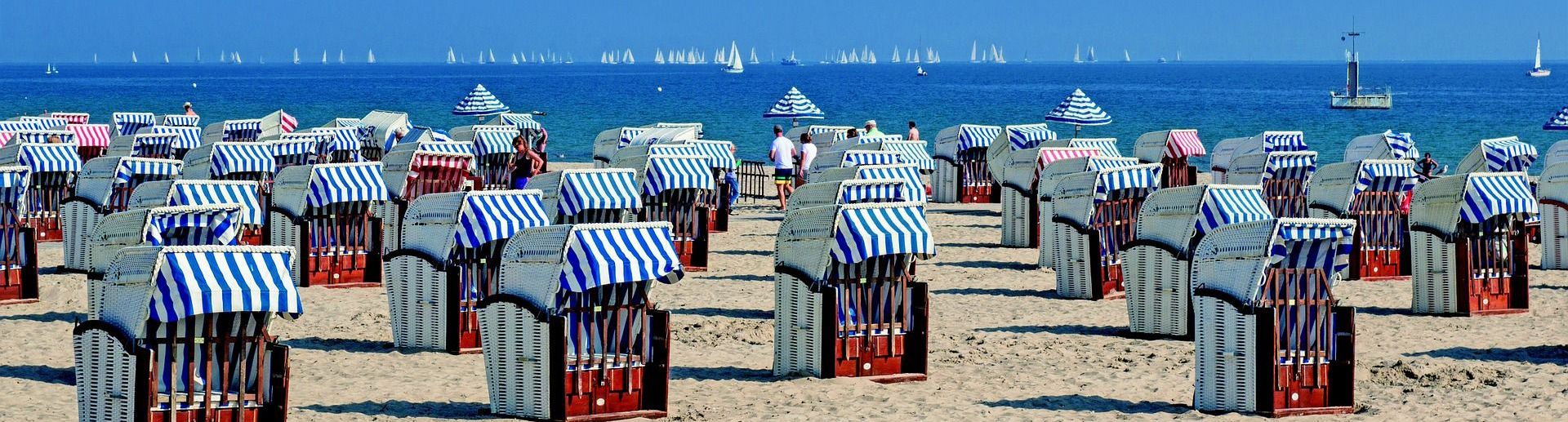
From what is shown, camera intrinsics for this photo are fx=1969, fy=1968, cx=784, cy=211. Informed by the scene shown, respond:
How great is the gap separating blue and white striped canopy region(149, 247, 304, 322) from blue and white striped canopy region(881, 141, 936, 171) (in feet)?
49.4

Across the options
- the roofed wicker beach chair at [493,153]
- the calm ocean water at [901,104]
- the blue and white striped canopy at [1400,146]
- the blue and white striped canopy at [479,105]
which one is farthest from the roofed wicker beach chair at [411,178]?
the calm ocean water at [901,104]

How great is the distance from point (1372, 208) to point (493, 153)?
13.0 m

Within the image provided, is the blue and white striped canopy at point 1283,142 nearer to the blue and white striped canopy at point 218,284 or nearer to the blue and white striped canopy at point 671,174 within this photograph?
the blue and white striped canopy at point 671,174

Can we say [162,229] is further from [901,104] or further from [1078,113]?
[901,104]

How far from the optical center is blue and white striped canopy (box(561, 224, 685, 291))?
10.4 m

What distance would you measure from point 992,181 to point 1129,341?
13535 millimetres

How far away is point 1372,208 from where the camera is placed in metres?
18.0

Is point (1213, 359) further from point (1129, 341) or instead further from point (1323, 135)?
point (1323, 135)

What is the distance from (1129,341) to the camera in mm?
→ 14070

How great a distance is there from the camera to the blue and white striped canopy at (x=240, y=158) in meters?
21.2

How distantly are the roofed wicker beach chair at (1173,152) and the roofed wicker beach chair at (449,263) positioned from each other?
15176mm

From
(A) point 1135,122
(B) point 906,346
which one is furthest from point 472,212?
(A) point 1135,122

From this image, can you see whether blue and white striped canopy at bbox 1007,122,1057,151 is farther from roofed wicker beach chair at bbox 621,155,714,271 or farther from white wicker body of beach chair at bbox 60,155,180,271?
white wicker body of beach chair at bbox 60,155,180,271

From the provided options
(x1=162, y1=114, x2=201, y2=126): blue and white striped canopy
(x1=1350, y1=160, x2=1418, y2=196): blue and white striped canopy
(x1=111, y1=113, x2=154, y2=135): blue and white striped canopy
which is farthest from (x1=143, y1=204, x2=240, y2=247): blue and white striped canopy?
(x1=162, y1=114, x2=201, y2=126): blue and white striped canopy
